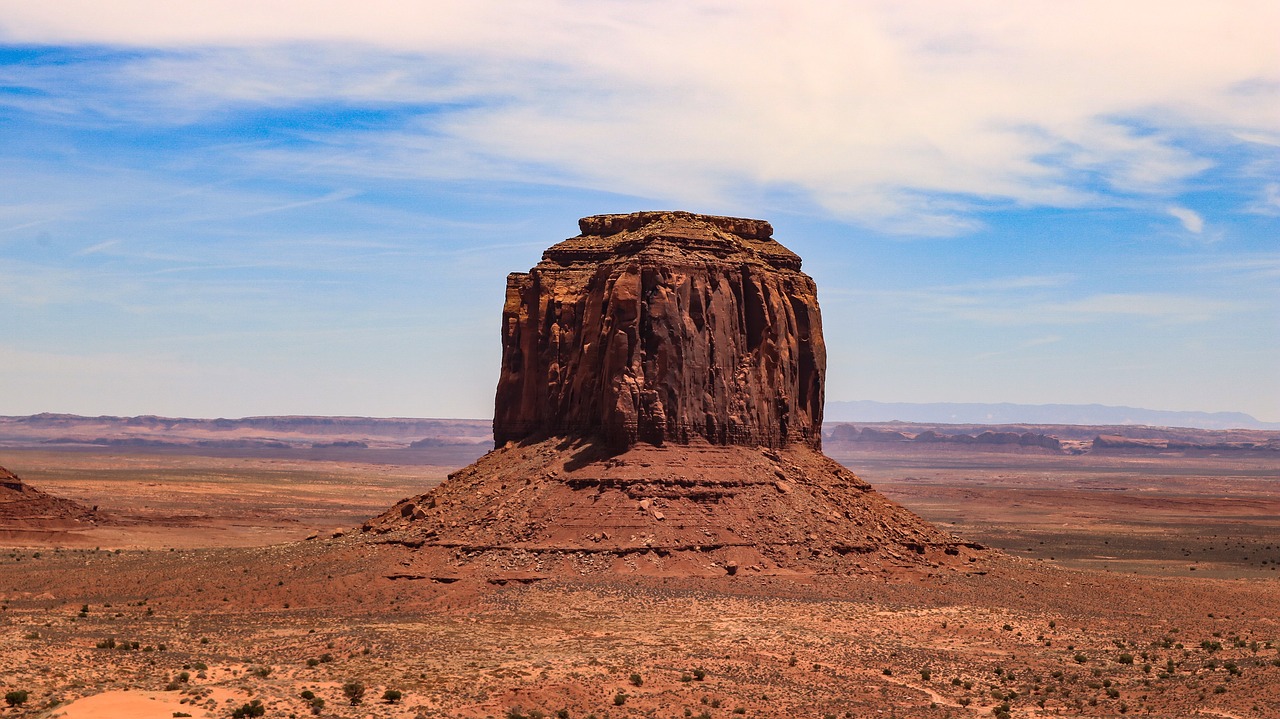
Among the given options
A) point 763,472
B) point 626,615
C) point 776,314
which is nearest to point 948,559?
point 763,472

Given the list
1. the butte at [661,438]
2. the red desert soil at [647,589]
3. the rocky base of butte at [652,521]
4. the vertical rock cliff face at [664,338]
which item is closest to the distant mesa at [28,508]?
the red desert soil at [647,589]

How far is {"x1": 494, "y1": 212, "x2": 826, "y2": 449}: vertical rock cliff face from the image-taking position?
56594 millimetres

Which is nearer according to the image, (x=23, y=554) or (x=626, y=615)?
(x=626, y=615)

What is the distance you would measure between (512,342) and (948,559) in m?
22.1

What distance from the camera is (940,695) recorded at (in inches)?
1510

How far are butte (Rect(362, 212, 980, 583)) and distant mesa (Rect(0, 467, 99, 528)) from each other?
87.2 ft

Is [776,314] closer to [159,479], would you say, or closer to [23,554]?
[23,554]

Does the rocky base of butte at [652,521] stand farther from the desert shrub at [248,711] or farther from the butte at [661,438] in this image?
the desert shrub at [248,711]

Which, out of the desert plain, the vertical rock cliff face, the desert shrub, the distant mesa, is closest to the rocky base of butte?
the desert plain

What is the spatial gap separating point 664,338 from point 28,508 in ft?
139

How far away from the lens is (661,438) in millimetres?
56656

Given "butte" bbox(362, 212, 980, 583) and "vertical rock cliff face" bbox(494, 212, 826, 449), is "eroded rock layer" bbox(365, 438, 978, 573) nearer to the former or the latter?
"butte" bbox(362, 212, 980, 583)

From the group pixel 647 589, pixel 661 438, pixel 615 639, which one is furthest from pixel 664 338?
pixel 615 639

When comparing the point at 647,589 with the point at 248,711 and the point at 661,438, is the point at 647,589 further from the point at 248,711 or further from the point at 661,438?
the point at 248,711
